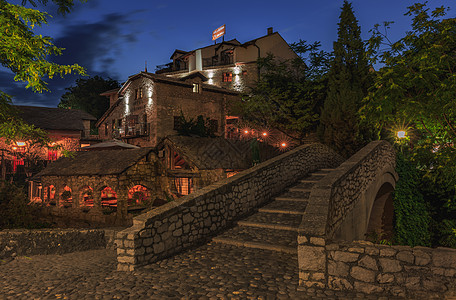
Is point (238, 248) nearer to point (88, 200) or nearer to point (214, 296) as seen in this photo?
point (214, 296)

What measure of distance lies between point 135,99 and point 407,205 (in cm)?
2170

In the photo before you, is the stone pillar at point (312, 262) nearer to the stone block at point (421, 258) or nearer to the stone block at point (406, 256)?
the stone block at point (406, 256)

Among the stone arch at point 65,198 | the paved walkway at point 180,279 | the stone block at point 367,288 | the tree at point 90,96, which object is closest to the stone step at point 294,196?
the paved walkway at point 180,279

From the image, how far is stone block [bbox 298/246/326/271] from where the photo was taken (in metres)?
4.74

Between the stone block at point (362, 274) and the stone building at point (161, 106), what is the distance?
67.6 ft

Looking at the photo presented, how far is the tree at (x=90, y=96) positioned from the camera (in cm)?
4909

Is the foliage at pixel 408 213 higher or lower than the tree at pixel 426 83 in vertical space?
lower

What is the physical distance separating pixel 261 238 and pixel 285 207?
6.80 ft

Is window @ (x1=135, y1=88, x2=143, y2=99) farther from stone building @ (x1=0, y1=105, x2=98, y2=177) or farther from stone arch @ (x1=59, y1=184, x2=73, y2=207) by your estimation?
stone arch @ (x1=59, y1=184, x2=73, y2=207)

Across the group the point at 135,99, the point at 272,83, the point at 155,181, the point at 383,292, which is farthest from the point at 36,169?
the point at 383,292

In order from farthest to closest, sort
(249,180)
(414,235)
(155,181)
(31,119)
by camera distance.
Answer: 1. (31,119)
2. (155,181)
3. (414,235)
4. (249,180)

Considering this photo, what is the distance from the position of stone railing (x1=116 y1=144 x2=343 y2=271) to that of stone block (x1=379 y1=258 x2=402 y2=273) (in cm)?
404

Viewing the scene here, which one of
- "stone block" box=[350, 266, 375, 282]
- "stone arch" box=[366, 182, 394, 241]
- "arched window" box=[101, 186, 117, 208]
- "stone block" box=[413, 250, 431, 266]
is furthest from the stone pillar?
"arched window" box=[101, 186, 117, 208]

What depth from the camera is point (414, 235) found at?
14289 millimetres
